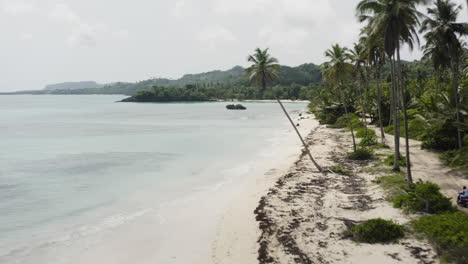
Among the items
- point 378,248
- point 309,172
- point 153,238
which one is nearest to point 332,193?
point 309,172

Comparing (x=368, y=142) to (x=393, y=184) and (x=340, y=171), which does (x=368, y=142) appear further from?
(x=393, y=184)

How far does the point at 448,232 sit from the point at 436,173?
1018 cm

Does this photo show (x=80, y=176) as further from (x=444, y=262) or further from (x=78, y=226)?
(x=444, y=262)

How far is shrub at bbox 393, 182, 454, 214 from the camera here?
13.2 m

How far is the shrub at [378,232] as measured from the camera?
11227mm

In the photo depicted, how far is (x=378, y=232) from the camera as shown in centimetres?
1127

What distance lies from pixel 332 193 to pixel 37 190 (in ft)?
64.9

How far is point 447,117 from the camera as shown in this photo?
70.2 feet

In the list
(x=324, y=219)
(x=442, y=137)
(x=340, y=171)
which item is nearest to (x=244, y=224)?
(x=324, y=219)

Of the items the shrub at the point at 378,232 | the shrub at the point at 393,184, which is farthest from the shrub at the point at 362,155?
the shrub at the point at 378,232

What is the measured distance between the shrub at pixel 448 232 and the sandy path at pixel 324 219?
1.30 ft

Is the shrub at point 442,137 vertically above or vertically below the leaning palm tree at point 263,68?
below

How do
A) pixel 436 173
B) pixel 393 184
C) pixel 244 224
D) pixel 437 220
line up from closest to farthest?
pixel 437 220
pixel 244 224
pixel 393 184
pixel 436 173

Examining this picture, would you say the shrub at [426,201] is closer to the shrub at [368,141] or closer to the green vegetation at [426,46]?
the green vegetation at [426,46]
